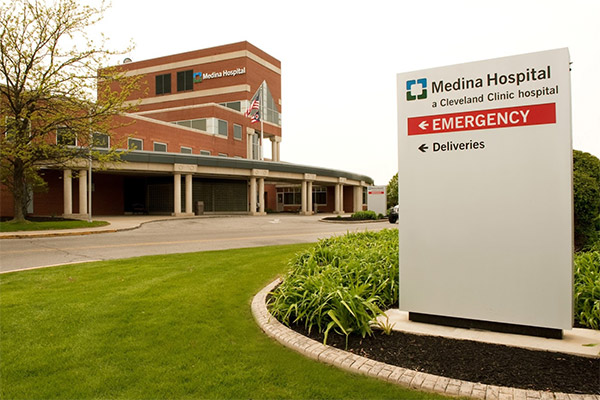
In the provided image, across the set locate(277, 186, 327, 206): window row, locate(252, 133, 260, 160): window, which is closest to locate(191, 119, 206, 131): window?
locate(252, 133, 260, 160): window

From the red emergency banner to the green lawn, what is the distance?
2.80 meters

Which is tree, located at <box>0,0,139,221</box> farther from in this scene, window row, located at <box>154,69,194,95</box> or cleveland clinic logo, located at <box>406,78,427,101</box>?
window row, located at <box>154,69,194,95</box>

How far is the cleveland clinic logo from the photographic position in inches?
179

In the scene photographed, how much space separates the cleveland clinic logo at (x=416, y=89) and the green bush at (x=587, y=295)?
3.14 metres

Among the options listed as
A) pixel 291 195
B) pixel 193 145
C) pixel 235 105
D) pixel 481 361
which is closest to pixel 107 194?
pixel 193 145

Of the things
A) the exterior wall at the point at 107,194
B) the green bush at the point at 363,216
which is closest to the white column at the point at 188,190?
the exterior wall at the point at 107,194

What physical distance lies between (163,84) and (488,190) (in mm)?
59598

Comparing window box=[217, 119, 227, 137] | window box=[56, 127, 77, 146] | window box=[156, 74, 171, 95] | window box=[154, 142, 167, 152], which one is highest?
window box=[156, 74, 171, 95]

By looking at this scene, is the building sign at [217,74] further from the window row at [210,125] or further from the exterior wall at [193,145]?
the window row at [210,125]

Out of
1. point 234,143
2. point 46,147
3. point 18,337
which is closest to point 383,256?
point 18,337

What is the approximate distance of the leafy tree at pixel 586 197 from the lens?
7.72 m

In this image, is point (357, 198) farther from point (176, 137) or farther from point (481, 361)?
point (481, 361)

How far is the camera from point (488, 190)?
Answer: 13.9 feet

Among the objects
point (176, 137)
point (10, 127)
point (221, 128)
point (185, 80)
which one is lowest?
point (10, 127)
